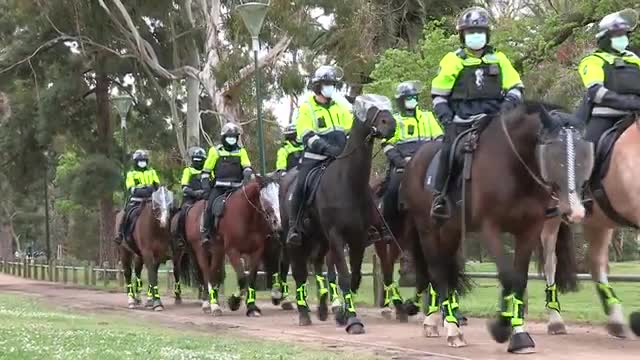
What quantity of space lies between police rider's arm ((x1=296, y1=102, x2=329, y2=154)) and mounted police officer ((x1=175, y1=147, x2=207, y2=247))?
6.42 m

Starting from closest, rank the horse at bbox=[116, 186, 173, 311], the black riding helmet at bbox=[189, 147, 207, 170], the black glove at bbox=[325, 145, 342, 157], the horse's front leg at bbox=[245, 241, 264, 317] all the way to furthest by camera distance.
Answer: the black glove at bbox=[325, 145, 342, 157]
the horse's front leg at bbox=[245, 241, 264, 317]
the horse at bbox=[116, 186, 173, 311]
the black riding helmet at bbox=[189, 147, 207, 170]

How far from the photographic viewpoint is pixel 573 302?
1789cm

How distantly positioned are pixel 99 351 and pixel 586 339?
549cm

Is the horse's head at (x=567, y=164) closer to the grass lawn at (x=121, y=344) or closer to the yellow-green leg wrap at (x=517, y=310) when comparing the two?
the yellow-green leg wrap at (x=517, y=310)

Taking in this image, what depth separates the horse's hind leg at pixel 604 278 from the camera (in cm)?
1087

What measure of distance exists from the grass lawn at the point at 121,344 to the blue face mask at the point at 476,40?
370 centimetres

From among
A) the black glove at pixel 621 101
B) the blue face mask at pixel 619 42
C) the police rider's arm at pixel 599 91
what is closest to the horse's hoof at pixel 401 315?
the police rider's arm at pixel 599 91

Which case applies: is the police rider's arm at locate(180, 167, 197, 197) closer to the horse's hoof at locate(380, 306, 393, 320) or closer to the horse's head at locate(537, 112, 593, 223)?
the horse's hoof at locate(380, 306, 393, 320)

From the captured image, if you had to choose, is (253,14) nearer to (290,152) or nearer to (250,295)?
(290,152)

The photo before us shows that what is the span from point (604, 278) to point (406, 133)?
3.91m

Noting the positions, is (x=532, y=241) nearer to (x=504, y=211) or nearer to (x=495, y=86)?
(x=504, y=211)

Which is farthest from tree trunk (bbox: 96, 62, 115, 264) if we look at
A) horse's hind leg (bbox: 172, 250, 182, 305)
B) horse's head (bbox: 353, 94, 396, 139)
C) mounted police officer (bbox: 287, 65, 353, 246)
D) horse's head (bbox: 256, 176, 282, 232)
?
horse's head (bbox: 353, 94, 396, 139)

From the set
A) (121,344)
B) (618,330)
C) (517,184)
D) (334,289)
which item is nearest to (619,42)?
(517,184)

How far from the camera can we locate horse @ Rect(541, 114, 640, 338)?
31.8ft
